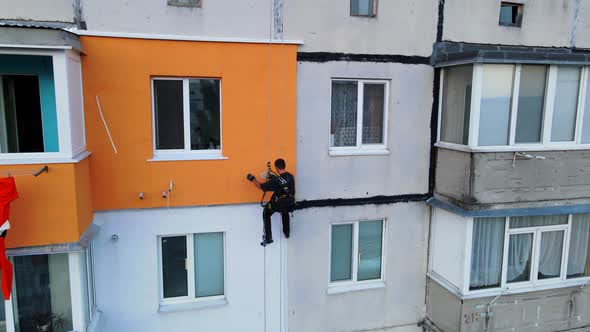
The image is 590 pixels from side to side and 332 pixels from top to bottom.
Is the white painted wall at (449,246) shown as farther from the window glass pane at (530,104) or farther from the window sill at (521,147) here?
the window glass pane at (530,104)

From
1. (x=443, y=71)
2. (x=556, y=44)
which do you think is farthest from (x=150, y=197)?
(x=556, y=44)

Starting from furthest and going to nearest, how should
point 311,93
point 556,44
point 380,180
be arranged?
point 556,44 < point 380,180 < point 311,93

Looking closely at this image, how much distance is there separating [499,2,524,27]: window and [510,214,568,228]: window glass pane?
154 inches

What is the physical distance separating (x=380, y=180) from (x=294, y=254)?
7.18ft

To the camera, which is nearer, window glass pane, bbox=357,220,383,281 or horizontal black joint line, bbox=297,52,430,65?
horizontal black joint line, bbox=297,52,430,65

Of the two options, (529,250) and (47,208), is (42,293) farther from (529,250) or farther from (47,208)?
(529,250)

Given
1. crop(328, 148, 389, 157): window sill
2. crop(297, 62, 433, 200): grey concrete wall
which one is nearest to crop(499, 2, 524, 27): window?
crop(297, 62, 433, 200): grey concrete wall

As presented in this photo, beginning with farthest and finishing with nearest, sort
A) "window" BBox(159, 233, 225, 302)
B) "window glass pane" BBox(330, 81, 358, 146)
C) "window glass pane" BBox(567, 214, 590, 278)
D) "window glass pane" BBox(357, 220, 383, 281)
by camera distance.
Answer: "window glass pane" BBox(567, 214, 590, 278)
"window glass pane" BBox(357, 220, 383, 281)
"window glass pane" BBox(330, 81, 358, 146)
"window" BBox(159, 233, 225, 302)

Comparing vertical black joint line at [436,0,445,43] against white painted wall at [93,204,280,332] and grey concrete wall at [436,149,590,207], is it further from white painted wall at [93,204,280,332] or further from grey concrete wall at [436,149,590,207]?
white painted wall at [93,204,280,332]

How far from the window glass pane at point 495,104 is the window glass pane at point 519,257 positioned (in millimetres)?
2157

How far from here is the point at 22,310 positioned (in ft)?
18.9

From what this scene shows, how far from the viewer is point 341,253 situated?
7809mm

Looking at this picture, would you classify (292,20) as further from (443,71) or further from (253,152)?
(443,71)

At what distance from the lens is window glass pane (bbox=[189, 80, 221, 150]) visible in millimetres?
6727
